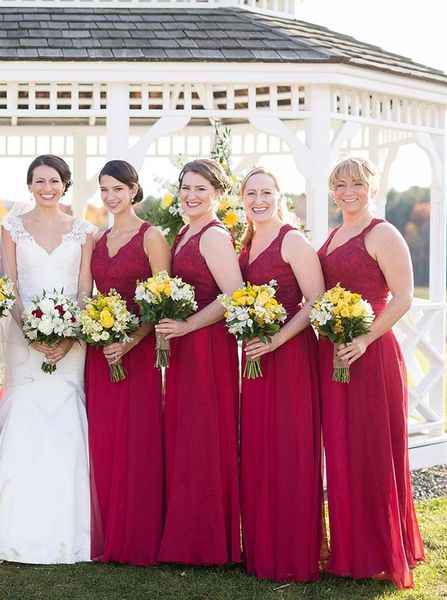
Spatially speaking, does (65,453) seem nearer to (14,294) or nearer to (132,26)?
(14,294)

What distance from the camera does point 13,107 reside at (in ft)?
26.0

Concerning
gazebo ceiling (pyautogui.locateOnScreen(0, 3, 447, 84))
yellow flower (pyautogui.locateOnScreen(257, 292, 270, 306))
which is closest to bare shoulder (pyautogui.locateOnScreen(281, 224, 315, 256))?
yellow flower (pyautogui.locateOnScreen(257, 292, 270, 306))

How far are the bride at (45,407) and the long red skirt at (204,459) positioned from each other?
0.68 meters

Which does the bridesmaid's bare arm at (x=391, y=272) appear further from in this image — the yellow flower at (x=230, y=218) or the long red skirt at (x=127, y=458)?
the yellow flower at (x=230, y=218)

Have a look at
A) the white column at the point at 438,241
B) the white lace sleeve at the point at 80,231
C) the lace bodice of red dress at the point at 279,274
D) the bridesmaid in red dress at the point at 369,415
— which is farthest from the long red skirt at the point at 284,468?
the white column at the point at 438,241

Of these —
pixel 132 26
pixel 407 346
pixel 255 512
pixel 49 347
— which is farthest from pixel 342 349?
pixel 132 26

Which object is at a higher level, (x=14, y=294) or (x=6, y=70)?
(x=6, y=70)

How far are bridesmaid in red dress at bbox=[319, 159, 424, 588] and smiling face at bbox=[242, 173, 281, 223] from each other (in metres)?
0.38

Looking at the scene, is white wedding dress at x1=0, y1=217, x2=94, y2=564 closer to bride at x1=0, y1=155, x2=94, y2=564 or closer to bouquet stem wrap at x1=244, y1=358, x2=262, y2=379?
bride at x1=0, y1=155, x2=94, y2=564

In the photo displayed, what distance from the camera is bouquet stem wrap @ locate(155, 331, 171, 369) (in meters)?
5.64

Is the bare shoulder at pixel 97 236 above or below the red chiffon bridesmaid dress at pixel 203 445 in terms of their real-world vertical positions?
above

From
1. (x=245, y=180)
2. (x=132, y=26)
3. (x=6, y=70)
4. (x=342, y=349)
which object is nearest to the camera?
(x=342, y=349)

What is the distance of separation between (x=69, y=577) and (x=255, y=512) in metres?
1.21

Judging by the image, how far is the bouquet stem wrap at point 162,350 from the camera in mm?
5641
